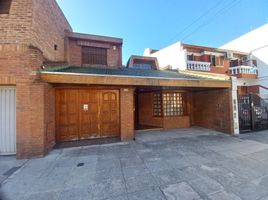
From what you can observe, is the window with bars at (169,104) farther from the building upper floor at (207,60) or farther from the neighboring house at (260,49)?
the neighboring house at (260,49)

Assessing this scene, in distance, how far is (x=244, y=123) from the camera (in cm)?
884

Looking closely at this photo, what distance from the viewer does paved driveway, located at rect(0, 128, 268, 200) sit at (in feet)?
9.82

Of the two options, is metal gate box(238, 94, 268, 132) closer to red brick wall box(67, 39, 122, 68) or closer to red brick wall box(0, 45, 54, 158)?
red brick wall box(67, 39, 122, 68)

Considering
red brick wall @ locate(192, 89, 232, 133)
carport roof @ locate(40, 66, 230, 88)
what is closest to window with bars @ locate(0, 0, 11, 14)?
carport roof @ locate(40, 66, 230, 88)

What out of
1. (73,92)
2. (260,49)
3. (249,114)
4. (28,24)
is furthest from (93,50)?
(260,49)

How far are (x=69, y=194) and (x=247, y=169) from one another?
4.49 metres

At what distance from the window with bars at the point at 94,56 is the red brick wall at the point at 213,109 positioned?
678 cm

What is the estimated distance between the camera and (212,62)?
48.6ft

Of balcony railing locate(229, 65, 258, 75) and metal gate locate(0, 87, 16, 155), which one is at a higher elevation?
balcony railing locate(229, 65, 258, 75)

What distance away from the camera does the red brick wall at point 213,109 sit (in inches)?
313

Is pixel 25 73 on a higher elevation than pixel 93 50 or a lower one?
lower

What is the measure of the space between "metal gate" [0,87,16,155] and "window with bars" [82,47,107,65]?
5053 mm

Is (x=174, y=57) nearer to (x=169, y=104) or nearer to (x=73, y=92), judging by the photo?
(x=169, y=104)

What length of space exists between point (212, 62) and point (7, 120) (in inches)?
637
